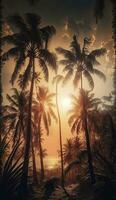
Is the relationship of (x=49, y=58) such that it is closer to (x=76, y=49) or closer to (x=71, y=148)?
(x=76, y=49)

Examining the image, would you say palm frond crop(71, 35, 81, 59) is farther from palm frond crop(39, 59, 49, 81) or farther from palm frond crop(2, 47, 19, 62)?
palm frond crop(2, 47, 19, 62)

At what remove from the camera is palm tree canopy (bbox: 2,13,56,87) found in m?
28.9

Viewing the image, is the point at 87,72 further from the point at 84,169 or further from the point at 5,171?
the point at 5,171

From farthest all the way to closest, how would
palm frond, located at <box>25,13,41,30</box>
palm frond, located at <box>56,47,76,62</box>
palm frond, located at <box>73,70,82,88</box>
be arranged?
palm frond, located at <box>73,70,82,88</box> < palm frond, located at <box>56,47,76,62</box> < palm frond, located at <box>25,13,41,30</box>

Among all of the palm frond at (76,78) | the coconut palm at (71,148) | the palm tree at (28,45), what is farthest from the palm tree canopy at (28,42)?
the coconut palm at (71,148)

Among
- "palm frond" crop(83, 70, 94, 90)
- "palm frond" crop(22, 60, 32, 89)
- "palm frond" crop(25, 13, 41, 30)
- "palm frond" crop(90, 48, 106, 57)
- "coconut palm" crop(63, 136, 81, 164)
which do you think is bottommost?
"coconut palm" crop(63, 136, 81, 164)

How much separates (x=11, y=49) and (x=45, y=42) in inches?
139

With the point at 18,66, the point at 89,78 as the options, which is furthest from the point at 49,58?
the point at 89,78

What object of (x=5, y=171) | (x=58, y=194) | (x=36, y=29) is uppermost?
(x=36, y=29)

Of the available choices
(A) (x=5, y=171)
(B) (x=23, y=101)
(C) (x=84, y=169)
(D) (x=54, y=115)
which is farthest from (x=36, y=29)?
(C) (x=84, y=169)

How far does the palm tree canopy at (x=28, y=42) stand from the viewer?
28891 mm

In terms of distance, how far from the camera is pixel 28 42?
97.8 feet

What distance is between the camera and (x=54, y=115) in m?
48.1

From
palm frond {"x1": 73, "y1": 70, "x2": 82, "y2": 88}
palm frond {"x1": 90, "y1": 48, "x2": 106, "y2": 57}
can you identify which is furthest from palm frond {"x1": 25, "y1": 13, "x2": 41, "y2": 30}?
palm frond {"x1": 73, "y1": 70, "x2": 82, "y2": 88}
